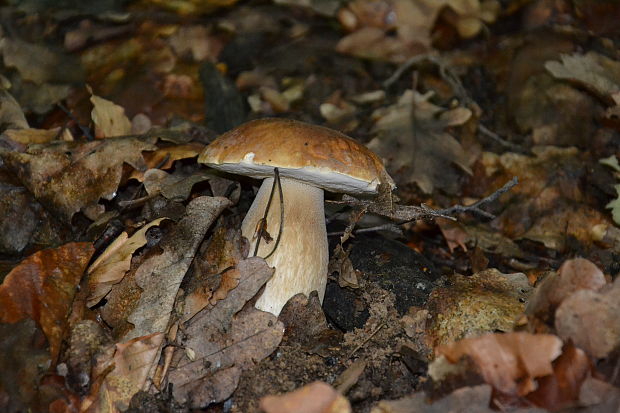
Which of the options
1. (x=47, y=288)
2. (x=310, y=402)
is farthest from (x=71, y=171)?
(x=310, y=402)

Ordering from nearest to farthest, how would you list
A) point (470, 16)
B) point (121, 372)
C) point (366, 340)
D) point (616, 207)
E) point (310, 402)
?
1. point (310, 402)
2. point (121, 372)
3. point (366, 340)
4. point (616, 207)
5. point (470, 16)

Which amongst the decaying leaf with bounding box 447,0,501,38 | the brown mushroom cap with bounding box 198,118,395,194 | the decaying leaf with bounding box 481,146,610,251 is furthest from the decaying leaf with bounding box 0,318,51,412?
the decaying leaf with bounding box 447,0,501,38

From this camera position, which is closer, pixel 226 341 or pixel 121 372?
pixel 121 372

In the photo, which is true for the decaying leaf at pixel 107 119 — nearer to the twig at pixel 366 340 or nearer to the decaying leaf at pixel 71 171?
the decaying leaf at pixel 71 171

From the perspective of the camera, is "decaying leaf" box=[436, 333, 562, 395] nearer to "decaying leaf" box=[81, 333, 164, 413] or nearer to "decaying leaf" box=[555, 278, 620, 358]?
"decaying leaf" box=[555, 278, 620, 358]

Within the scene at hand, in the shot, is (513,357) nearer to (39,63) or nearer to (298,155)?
(298,155)

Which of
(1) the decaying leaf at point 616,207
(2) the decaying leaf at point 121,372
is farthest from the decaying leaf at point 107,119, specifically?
(1) the decaying leaf at point 616,207

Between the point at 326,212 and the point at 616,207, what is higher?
the point at 326,212

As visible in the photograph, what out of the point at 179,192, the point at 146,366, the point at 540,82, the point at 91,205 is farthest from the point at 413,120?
the point at 146,366
